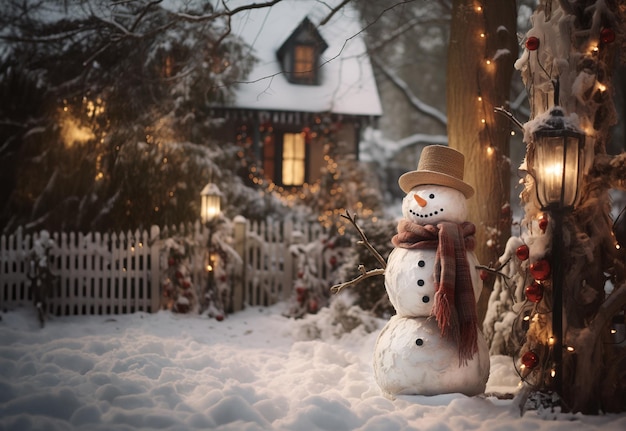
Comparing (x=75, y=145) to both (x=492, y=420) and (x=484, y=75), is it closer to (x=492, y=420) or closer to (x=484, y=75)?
(x=484, y=75)

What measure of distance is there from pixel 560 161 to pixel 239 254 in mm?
6594

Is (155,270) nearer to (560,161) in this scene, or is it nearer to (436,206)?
(436,206)

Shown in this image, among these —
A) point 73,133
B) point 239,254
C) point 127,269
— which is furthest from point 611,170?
point 73,133

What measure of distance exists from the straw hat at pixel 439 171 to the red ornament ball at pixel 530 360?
1508 mm

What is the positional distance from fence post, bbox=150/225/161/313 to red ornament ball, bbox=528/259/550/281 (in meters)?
6.56

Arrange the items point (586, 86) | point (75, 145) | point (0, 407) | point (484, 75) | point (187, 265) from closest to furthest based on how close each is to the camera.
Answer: point (0, 407), point (586, 86), point (484, 75), point (187, 265), point (75, 145)

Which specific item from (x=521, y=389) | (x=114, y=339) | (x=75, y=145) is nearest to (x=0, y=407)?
(x=114, y=339)

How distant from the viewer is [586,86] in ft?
17.3

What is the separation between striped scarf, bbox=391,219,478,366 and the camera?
5.23 meters

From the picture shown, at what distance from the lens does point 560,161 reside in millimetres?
4992

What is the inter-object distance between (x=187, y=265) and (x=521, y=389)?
6206 millimetres

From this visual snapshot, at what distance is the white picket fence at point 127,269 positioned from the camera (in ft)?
31.9

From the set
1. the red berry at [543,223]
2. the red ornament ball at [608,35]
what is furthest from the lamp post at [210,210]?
the red ornament ball at [608,35]

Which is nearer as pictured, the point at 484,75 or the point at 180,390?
the point at 180,390
